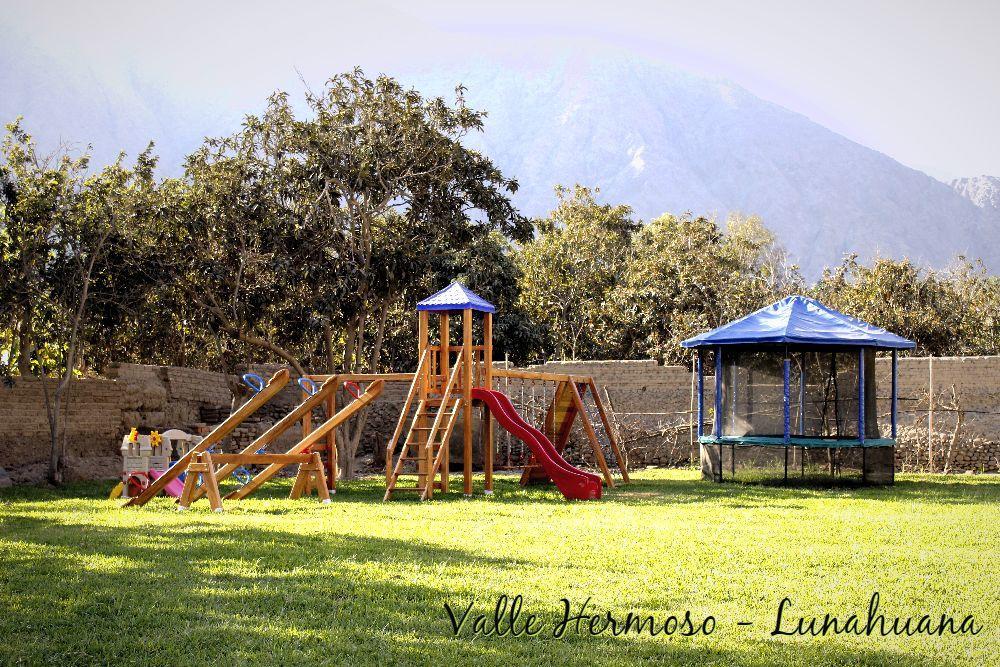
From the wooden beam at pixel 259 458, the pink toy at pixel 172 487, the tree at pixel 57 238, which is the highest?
the tree at pixel 57 238

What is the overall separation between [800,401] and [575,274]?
65.0 feet

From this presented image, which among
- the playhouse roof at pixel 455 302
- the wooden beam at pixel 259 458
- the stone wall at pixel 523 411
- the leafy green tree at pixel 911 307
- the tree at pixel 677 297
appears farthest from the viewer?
the leafy green tree at pixel 911 307

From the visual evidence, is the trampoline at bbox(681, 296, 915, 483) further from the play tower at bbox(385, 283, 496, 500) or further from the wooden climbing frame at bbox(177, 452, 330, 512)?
the wooden climbing frame at bbox(177, 452, 330, 512)

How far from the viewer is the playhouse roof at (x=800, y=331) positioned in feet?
53.3

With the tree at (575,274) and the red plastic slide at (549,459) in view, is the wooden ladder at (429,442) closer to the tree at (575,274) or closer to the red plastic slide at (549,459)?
the red plastic slide at (549,459)

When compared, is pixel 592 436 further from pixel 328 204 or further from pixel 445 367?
pixel 328 204

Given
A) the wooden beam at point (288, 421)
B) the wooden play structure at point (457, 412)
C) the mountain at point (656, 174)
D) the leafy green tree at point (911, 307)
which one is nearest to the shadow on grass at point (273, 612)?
the wooden beam at point (288, 421)

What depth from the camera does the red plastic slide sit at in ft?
46.4

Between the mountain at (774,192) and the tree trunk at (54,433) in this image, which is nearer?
the tree trunk at (54,433)

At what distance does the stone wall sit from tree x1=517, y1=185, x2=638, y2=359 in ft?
26.5

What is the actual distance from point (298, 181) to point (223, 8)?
151 meters

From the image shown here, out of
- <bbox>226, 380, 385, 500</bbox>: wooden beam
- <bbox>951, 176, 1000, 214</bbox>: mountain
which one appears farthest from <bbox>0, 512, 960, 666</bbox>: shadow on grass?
<bbox>951, 176, 1000, 214</bbox>: mountain

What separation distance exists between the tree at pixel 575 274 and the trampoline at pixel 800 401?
47.2ft

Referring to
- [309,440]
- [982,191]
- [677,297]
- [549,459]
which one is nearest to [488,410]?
[549,459]
